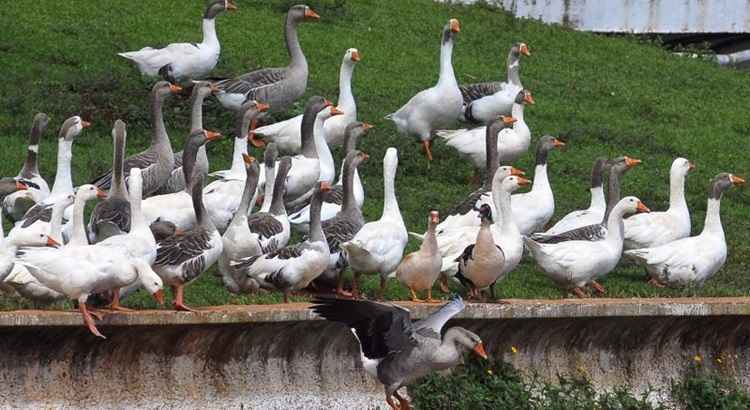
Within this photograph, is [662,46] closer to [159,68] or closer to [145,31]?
[145,31]

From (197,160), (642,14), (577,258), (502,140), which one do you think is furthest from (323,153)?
(642,14)

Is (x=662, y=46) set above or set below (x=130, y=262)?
below

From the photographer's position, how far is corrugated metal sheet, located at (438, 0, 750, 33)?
2970 centimetres

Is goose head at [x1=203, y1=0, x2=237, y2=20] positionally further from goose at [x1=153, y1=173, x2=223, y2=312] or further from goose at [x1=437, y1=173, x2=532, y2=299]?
goose at [x1=153, y1=173, x2=223, y2=312]

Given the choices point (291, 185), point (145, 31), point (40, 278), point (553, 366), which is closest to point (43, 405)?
point (40, 278)

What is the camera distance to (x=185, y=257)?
12.7m

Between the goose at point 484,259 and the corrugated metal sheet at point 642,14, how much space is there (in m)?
16.5

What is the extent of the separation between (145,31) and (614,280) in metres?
9.26

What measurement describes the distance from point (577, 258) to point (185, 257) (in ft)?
11.9

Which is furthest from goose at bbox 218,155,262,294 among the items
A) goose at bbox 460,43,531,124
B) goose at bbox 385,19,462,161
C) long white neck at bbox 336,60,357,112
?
goose at bbox 460,43,531,124

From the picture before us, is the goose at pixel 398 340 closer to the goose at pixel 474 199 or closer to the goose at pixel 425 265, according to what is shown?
the goose at pixel 425 265

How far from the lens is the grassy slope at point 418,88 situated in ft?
63.0

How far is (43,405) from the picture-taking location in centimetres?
1112

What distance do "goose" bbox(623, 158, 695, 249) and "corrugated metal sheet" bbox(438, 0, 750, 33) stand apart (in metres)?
12.4
